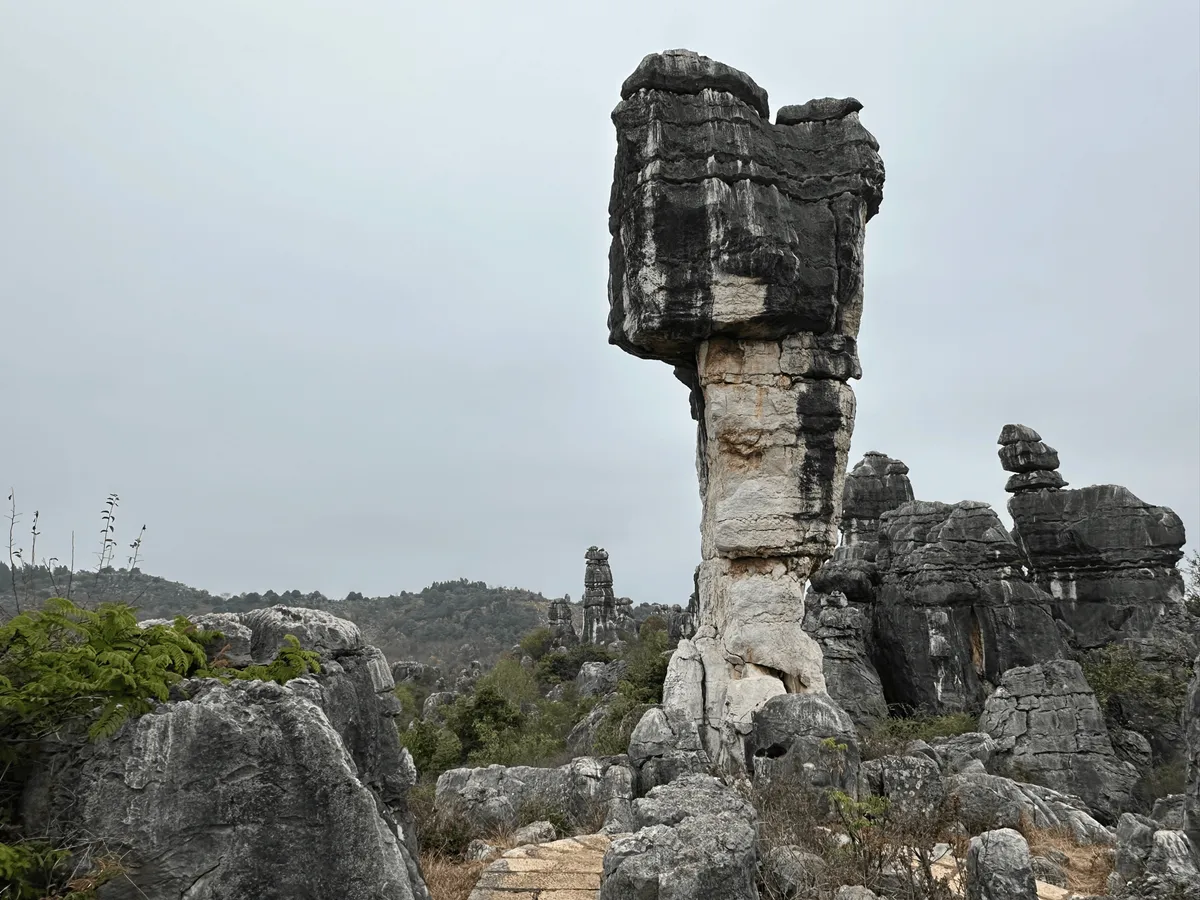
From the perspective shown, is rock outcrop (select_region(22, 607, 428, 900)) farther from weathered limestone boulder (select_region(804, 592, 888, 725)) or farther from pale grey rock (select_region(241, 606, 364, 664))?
weathered limestone boulder (select_region(804, 592, 888, 725))

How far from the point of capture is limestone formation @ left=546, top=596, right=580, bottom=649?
40.9 m

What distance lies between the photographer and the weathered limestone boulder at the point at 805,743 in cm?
873

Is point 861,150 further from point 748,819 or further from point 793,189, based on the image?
point 748,819

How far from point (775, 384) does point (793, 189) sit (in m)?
2.89

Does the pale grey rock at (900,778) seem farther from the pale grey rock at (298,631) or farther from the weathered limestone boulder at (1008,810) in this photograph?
the pale grey rock at (298,631)

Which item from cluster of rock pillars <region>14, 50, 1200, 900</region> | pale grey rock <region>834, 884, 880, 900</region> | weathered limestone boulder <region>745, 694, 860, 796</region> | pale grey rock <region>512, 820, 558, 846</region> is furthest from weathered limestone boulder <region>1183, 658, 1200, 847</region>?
pale grey rock <region>512, 820, 558, 846</region>

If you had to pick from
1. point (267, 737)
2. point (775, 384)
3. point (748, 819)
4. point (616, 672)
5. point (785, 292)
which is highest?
point (785, 292)

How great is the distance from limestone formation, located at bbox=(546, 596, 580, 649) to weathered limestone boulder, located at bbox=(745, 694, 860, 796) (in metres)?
30.5

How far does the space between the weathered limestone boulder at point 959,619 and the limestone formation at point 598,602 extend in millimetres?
23120

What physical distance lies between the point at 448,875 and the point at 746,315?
797 cm

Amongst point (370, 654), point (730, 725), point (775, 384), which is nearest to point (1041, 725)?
point (730, 725)

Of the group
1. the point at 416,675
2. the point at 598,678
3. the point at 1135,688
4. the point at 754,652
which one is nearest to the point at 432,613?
the point at 416,675

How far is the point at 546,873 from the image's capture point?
238 inches

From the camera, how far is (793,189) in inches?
482
